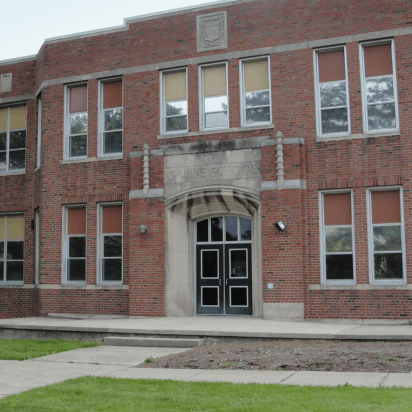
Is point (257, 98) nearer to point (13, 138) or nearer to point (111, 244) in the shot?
point (111, 244)

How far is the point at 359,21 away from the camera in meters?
15.9

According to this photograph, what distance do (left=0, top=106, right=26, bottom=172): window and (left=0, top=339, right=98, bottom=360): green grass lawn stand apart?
7.88 meters

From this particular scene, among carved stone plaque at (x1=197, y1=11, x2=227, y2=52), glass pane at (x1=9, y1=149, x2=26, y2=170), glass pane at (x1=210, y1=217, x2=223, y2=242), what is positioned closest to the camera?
carved stone plaque at (x1=197, y1=11, x2=227, y2=52)

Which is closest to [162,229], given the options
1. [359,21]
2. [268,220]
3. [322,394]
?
[268,220]

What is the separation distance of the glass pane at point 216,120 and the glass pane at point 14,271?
25.5 feet

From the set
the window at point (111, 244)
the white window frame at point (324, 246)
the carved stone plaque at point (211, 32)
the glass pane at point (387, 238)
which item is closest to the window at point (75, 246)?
the window at point (111, 244)

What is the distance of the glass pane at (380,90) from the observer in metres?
15.8

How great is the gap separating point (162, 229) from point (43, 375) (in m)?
7.85

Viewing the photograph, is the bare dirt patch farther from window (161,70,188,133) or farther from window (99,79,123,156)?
window (99,79,123,156)

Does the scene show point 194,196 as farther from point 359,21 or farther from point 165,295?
point 359,21

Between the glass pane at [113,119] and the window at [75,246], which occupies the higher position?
the glass pane at [113,119]

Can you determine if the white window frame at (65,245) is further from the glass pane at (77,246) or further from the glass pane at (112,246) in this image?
the glass pane at (112,246)

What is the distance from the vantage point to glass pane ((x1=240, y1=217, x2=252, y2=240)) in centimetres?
1714

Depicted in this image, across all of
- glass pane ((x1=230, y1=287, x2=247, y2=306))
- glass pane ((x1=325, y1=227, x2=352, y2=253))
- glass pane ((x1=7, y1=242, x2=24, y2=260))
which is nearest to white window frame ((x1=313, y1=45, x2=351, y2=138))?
glass pane ((x1=325, y1=227, x2=352, y2=253))
